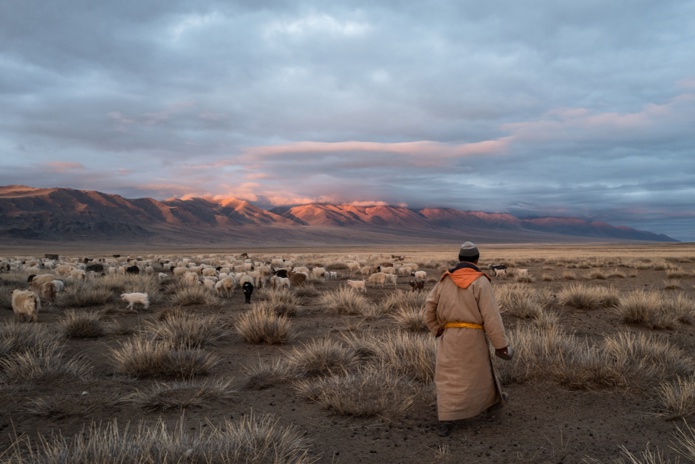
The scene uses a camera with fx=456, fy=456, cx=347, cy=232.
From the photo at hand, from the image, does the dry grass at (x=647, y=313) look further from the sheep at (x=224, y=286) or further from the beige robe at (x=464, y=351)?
the sheep at (x=224, y=286)

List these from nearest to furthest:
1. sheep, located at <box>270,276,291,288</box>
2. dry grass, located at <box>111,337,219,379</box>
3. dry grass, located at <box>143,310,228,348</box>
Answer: dry grass, located at <box>111,337,219,379</box>
dry grass, located at <box>143,310,228,348</box>
sheep, located at <box>270,276,291,288</box>

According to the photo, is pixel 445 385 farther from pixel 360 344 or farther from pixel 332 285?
pixel 332 285

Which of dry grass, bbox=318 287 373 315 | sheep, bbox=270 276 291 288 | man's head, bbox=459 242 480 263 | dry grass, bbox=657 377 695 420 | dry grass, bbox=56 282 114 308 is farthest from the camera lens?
sheep, bbox=270 276 291 288

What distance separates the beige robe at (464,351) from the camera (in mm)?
4969

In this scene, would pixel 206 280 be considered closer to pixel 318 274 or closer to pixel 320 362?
pixel 318 274

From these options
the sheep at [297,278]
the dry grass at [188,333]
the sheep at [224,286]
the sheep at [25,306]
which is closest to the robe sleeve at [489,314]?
the dry grass at [188,333]

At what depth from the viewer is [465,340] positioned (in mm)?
5047

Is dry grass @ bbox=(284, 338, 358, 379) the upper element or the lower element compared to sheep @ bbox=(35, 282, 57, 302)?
upper

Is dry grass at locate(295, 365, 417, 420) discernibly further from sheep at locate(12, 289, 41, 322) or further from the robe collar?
sheep at locate(12, 289, 41, 322)

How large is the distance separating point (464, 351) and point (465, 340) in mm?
123

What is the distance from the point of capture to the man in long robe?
4.94 meters

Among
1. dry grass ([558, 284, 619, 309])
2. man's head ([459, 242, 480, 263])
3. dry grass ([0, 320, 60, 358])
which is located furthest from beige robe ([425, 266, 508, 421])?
dry grass ([558, 284, 619, 309])

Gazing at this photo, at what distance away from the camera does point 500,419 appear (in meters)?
5.66

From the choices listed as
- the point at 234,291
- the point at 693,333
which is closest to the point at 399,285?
the point at 234,291
